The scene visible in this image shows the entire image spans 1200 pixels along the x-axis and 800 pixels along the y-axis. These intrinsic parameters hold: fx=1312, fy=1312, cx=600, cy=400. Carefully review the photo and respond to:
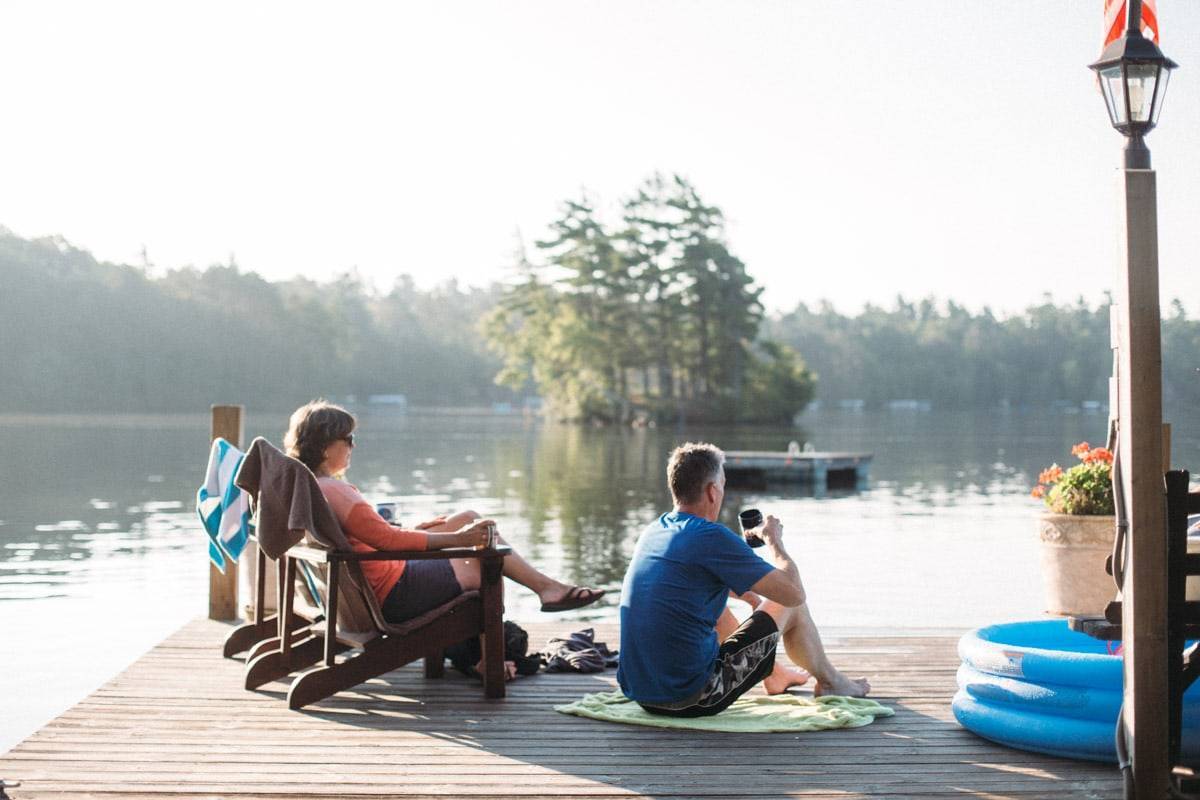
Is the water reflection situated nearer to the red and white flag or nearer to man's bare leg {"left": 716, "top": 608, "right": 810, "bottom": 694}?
man's bare leg {"left": 716, "top": 608, "right": 810, "bottom": 694}

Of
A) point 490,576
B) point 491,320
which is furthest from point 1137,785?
point 491,320

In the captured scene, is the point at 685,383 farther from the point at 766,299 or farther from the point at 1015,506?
the point at 1015,506

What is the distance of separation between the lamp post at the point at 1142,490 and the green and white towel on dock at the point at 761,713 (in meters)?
1.32

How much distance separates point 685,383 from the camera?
68.8 m

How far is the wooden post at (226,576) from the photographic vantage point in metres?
7.12

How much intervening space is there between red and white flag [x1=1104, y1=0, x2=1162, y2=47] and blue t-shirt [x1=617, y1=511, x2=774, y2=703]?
1999mm

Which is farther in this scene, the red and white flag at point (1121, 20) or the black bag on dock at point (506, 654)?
the black bag on dock at point (506, 654)

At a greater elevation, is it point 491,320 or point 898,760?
point 491,320

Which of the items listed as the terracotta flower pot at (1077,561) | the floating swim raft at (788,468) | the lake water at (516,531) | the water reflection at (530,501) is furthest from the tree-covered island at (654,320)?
the terracotta flower pot at (1077,561)

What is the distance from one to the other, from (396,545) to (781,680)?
1.67 metres

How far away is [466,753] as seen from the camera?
14.4ft

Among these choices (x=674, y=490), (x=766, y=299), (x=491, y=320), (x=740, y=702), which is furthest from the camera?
(x=491, y=320)

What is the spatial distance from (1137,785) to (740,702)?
1.84m

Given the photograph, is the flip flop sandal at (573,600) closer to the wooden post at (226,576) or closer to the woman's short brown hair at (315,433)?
the woman's short brown hair at (315,433)
